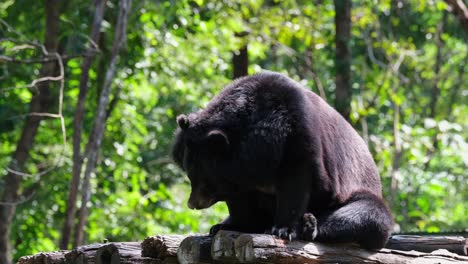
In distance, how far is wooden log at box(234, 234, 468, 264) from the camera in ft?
13.0

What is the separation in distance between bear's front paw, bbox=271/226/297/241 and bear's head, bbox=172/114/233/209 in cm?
51

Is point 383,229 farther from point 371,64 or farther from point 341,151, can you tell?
point 371,64

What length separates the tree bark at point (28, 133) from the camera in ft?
32.0

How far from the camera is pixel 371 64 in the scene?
41.4 feet

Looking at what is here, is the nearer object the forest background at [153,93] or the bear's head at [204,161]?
the bear's head at [204,161]

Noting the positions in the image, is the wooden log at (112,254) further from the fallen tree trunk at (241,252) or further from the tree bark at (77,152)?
the tree bark at (77,152)

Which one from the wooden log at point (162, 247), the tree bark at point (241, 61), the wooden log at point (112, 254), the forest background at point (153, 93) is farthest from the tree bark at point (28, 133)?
the wooden log at point (162, 247)

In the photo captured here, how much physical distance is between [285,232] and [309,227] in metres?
0.18

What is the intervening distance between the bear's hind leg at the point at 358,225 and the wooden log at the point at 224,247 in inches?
25.4

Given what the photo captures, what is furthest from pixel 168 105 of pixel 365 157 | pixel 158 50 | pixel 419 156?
pixel 365 157

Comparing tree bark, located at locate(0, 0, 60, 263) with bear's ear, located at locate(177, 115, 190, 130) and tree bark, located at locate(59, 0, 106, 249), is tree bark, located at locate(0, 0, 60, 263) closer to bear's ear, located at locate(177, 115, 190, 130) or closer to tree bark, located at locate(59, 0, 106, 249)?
tree bark, located at locate(59, 0, 106, 249)

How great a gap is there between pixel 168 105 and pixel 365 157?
9.35 meters

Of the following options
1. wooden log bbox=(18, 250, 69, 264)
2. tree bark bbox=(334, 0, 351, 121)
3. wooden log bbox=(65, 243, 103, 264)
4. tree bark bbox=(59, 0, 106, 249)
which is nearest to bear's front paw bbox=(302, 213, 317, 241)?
wooden log bbox=(65, 243, 103, 264)

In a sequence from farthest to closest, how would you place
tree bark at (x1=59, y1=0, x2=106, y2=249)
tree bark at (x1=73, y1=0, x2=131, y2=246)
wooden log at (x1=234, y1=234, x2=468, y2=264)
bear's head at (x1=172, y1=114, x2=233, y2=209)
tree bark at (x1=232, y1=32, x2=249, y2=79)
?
tree bark at (x1=232, y1=32, x2=249, y2=79), tree bark at (x1=59, y1=0, x2=106, y2=249), tree bark at (x1=73, y1=0, x2=131, y2=246), bear's head at (x1=172, y1=114, x2=233, y2=209), wooden log at (x1=234, y1=234, x2=468, y2=264)
